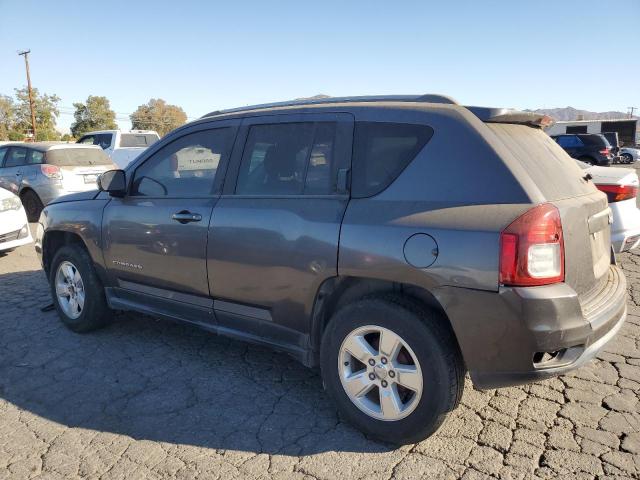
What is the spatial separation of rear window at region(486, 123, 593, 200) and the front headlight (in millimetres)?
7122

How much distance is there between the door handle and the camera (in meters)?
3.46

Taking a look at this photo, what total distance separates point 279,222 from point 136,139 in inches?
550

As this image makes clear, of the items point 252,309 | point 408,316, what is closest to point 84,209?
point 252,309

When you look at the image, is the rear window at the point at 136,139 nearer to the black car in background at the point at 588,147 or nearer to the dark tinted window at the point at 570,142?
the black car in background at the point at 588,147

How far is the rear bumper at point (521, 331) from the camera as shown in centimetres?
230

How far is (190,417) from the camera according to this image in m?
3.07

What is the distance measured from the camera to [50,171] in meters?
9.87

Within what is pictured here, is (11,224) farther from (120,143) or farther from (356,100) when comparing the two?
(120,143)

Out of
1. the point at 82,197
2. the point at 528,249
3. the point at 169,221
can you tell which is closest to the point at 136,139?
the point at 82,197

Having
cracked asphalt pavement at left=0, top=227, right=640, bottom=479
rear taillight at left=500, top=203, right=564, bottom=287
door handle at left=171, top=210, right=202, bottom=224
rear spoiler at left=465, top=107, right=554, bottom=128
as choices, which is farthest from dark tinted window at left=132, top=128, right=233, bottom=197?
rear taillight at left=500, top=203, right=564, bottom=287

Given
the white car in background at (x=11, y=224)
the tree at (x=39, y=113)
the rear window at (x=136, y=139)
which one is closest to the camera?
the white car in background at (x=11, y=224)

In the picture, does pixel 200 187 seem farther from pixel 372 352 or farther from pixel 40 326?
pixel 40 326

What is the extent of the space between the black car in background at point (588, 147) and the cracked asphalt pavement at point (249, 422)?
67.7 ft

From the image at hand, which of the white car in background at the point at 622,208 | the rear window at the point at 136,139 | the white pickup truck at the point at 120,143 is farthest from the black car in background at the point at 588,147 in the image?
the white car in background at the point at 622,208
